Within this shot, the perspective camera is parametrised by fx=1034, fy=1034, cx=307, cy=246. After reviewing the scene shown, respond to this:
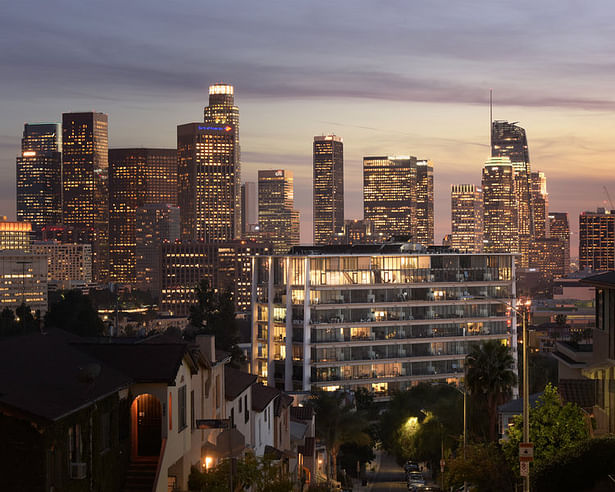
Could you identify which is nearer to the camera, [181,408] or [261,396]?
[181,408]

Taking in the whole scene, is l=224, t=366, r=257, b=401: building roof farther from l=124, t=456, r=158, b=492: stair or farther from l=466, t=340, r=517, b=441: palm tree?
l=466, t=340, r=517, b=441: palm tree

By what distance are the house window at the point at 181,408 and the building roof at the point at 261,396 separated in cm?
1810

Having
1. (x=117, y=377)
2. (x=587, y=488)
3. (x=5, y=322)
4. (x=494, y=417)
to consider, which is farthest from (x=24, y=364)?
(x=5, y=322)

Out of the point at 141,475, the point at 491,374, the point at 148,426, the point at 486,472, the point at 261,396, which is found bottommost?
the point at 486,472

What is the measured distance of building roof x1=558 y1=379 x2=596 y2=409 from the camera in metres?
53.0

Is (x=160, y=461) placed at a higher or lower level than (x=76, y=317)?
higher

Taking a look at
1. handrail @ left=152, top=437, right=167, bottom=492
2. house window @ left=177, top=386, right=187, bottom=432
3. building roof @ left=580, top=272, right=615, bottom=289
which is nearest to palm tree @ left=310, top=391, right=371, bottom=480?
building roof @ left=580, top=272, right=615, bottom=289

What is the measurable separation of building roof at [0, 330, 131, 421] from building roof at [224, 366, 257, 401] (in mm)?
14201

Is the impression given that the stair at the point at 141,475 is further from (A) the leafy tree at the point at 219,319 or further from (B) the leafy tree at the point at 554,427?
(A) the leafy tree at the point at 219,319

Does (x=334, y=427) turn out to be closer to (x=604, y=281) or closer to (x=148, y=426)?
(x=604, y=281)

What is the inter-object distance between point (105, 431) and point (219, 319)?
12639 cm

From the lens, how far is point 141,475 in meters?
37.4

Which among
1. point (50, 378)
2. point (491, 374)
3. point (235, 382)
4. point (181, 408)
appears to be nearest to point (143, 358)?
point (181, 408)

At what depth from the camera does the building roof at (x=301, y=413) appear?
8944cm
